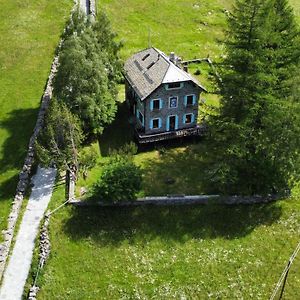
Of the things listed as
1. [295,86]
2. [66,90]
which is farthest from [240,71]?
[66,90]

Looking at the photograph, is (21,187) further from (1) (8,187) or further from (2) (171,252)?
(2) (171,252)

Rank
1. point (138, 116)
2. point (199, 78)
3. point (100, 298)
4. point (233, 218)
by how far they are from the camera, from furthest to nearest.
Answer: point (199, 78)
point (138, 116)
point (233, 218)
point (100, 298)

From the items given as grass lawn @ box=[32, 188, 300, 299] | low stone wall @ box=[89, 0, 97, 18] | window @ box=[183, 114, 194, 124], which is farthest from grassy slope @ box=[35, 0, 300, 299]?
low stone wall @ box=[89, 0, 97, 18]

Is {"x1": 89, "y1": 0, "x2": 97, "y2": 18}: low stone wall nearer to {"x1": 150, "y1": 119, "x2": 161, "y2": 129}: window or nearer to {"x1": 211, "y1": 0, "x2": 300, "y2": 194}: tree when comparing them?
{"x1": 150, "y1": 119, "x2": 161, "y2": 129}: window

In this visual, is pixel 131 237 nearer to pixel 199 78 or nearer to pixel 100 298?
pixel 100 298

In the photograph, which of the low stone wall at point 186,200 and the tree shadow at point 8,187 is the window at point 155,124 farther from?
the tree shadow at point 8,187

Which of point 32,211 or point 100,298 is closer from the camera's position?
point 100,298

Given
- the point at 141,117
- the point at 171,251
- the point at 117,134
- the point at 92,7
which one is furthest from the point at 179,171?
the point at 92,7
